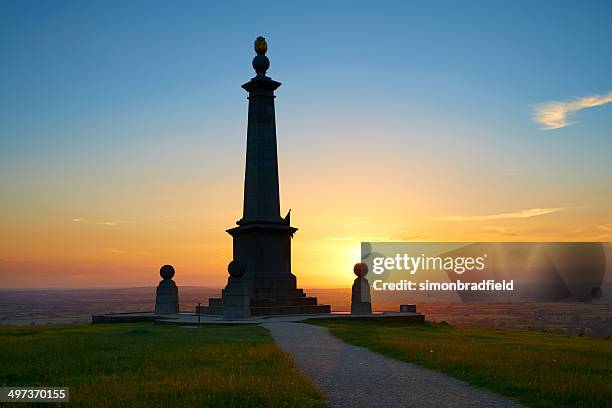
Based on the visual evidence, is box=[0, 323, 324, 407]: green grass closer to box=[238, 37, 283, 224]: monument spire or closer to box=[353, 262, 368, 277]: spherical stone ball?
box=[238, 37, 283, 224]: monument spire

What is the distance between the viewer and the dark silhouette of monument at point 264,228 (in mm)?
37281

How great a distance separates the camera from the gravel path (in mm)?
11727

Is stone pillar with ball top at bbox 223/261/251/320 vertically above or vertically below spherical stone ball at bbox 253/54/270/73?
below

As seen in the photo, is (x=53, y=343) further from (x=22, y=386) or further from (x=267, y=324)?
(x=267, y=324)

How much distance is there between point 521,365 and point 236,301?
20.4 metres

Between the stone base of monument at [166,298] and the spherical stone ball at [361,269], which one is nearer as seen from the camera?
the spherical stone ball at [361,269]

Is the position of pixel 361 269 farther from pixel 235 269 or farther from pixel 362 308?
pixel 235 269

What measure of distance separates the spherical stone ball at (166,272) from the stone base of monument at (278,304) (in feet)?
10.0

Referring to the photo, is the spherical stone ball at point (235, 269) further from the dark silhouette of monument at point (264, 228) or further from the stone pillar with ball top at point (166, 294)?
the stone pillar with ball top at point (166, 294)

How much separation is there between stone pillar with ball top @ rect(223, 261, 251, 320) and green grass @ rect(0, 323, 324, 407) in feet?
37.3

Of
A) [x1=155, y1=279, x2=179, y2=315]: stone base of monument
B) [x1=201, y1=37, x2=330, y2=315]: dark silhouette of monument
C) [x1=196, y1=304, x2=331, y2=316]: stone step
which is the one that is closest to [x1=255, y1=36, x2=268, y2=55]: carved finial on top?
[x1=201, y1=37, x2=330, y2=315]: dark silhouette of monument

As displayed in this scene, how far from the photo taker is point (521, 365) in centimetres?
1563

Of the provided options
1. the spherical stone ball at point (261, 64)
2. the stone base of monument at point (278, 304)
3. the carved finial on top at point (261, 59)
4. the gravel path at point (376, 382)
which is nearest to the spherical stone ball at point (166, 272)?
the stone base of monument at point (278, 304)

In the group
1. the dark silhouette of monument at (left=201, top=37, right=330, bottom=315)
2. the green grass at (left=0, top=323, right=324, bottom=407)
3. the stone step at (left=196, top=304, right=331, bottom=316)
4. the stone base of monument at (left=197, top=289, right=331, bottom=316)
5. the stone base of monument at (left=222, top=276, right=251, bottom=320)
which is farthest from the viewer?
the dark silhouette of monument at (left=201, top=37, right=330, bottom=315)
